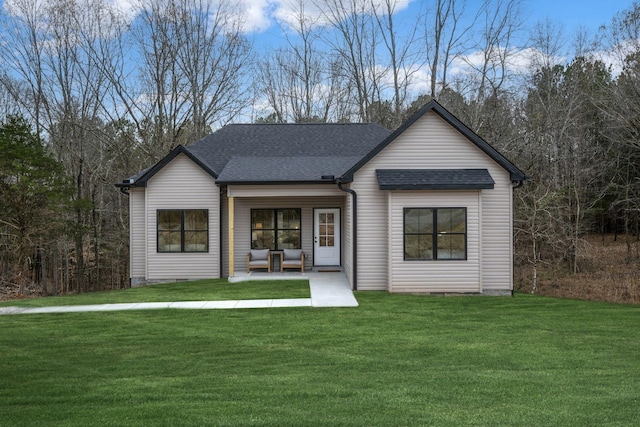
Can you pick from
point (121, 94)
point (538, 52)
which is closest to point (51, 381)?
point (121, 94)

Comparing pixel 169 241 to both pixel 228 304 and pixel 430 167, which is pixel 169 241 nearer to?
pixel 228 304

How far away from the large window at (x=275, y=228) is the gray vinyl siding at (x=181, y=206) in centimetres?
146

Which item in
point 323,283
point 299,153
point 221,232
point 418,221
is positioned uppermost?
point 299,153

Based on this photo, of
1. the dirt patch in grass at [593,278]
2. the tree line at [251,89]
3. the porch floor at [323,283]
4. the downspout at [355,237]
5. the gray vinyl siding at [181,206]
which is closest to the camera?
the porch floor at [323,283]

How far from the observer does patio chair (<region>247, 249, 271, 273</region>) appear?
53.9 feet

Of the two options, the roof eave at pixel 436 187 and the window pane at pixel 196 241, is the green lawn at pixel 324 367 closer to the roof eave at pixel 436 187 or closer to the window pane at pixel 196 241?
the roof eave at pixel 436 187

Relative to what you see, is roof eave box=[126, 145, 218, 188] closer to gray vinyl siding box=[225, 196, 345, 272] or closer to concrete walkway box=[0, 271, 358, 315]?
gray vinyl siding box=[225, 196, 345, 272]

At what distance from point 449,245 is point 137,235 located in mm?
10269

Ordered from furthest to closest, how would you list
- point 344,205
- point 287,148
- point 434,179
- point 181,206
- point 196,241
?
1. point 287,148
2. point 344,205
3. point 196,241
4. point 181,206
5. point 434,179

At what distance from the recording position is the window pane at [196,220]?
1625 centimetres

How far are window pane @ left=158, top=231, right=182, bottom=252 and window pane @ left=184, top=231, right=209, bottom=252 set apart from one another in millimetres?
252

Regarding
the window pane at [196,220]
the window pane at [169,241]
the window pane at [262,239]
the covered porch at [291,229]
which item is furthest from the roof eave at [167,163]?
the window pane at [262,239]

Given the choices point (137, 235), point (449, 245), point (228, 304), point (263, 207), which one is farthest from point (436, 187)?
point (137, 235)

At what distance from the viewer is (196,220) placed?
16281mm
